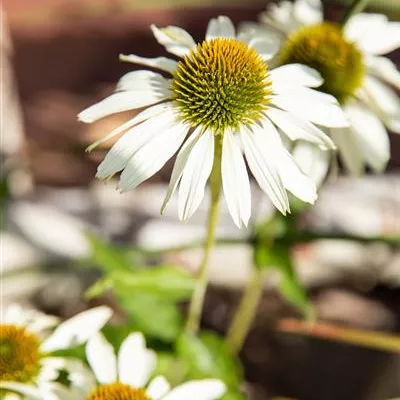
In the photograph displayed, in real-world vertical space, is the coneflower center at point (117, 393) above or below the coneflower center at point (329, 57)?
below

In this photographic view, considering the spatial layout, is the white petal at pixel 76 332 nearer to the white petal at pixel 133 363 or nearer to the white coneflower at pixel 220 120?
the white petal at pixel 133 363

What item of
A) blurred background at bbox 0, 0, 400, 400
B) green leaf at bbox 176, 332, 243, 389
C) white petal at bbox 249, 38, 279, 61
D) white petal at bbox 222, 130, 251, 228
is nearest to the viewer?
white petal at bbox 222, 130, 251, 228

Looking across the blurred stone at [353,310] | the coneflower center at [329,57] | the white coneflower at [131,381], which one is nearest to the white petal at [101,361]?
the white coneflower at [131,381]

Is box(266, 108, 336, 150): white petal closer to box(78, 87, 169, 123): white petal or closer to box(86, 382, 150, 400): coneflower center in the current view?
box(78, 87, 169, 123): white petal

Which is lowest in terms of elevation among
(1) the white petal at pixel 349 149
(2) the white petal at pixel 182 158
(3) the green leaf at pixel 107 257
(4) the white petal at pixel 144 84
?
(3) the green leaf at pixel 107 257

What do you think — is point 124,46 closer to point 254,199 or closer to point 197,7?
point 197,7

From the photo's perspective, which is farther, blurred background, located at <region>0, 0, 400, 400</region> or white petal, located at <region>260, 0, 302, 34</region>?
blurred background, located at <region>0, 0, 400, 400</region>

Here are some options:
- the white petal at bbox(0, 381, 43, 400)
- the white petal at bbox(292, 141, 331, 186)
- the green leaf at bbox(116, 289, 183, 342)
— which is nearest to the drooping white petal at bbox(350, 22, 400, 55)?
the white petal at bbox(292, 141, 331, 186)
